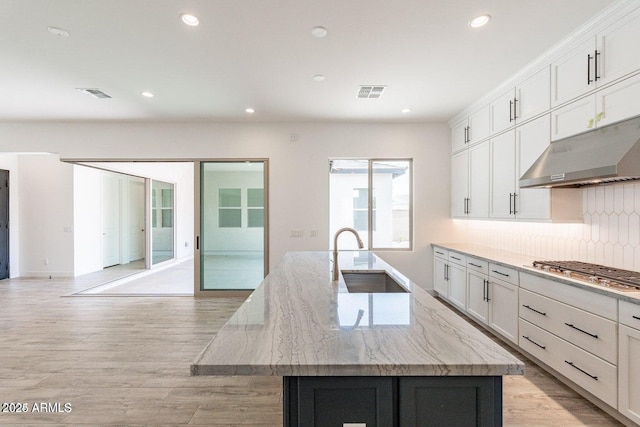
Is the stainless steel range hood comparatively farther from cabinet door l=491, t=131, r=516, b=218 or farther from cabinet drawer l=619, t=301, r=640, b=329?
cabinet drawer l=619, t=301, r=640, b=329

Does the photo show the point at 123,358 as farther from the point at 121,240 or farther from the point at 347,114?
the point at 121,240

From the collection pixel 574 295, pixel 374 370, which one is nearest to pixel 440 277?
pixel 574 295

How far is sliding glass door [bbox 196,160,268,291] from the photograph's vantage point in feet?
17.2

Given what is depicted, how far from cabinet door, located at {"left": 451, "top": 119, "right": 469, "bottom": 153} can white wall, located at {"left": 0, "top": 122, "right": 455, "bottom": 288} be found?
0.55 feet

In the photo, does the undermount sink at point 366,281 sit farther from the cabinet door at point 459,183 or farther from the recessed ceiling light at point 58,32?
the recessed ceiling light at point 58,32

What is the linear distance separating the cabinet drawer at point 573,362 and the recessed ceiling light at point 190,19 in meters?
3.77

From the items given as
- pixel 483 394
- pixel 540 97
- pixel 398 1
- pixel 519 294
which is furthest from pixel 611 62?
pixel 483 394

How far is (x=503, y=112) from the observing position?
369cm

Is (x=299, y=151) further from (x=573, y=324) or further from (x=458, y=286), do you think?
(x=573, y=324)

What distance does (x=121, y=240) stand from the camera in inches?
327

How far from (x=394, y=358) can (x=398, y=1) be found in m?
2.34

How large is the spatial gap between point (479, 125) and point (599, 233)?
6.53ft

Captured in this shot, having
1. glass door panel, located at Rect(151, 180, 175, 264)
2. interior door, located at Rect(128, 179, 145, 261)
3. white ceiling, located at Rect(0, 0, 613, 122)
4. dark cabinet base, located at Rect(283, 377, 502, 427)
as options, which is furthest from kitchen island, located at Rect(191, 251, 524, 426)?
interior door, located at Rect(128, 179, 145, 261)

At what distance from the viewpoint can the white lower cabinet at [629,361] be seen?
6.10 feet
